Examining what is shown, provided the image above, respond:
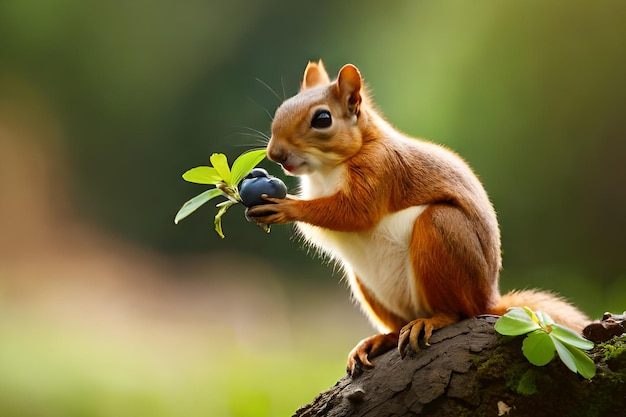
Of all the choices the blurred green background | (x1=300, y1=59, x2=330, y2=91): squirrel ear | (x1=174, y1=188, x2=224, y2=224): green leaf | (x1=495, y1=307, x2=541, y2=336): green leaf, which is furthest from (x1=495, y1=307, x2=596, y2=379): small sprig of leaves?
the blurred green background

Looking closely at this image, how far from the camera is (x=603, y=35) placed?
348 centimetres

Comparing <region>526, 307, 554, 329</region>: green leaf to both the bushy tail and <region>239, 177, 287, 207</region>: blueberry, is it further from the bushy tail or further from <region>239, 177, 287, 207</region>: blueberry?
<region>239, 177, 287, 207</region>: blueberry

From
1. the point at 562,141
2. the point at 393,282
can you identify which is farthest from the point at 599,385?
the point at 562,141

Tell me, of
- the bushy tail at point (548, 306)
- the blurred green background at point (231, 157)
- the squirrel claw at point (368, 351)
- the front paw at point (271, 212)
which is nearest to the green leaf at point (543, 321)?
the bushy tail at point (548, 306)

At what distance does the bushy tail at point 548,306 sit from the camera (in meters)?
1.61

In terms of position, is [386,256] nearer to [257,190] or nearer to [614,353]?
[257,190]

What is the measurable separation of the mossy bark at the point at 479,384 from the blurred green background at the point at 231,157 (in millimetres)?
1227

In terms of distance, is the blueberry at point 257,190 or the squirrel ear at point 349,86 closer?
the blueberry at point 257,190

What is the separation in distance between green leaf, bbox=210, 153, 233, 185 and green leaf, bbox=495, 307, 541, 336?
2.15 ft

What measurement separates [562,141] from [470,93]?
0.54 metres

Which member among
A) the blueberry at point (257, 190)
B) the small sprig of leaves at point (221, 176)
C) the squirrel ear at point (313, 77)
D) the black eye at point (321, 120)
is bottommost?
the blueberry at point (257, 190)

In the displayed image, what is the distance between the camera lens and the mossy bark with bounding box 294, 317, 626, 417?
4.38 feet

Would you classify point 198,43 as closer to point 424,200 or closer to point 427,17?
point 427,17

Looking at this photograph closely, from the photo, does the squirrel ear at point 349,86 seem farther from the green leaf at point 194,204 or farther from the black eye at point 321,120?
the green leaf at point 194,204
